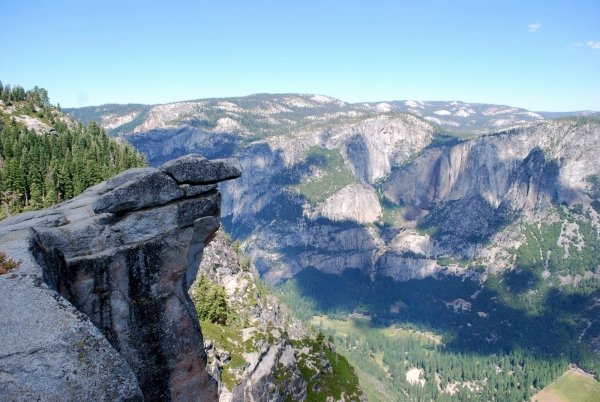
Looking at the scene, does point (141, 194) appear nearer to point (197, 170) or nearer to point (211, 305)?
point (197, 170)

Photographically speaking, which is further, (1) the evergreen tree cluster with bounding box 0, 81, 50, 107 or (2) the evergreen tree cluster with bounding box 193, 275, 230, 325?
(1) the evergreen tree cluster with bounding box 0, 81, 50, 107

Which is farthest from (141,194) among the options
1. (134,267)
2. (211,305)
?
(211,305)

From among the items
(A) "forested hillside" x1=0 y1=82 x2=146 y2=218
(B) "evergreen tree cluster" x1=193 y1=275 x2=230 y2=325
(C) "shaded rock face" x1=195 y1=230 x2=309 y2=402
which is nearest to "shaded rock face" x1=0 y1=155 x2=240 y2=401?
(C) "shaded rock face" x1=195 y1=230 x2=309 y2=402

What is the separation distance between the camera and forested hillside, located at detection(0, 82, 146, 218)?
98.2 meters

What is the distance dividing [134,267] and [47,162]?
10930cm

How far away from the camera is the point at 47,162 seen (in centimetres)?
11488

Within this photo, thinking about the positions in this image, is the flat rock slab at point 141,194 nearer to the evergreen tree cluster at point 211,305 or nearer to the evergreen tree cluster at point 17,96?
the evergreen tree cluster at point 211,305

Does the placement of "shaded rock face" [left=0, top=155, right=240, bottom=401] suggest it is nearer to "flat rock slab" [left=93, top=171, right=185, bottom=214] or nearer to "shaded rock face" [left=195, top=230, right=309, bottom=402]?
"flat rock slab" [left=93, top=171, right=185, bottom=214]

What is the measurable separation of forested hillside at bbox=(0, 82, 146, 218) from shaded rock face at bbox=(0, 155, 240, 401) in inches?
3177

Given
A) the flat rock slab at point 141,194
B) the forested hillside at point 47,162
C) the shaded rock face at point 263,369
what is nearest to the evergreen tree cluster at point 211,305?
the shaded rock face at point 263,369

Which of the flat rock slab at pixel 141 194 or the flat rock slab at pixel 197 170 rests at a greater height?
the flat rock slab at pixel 197 170

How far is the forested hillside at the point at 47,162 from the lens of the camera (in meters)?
98.2

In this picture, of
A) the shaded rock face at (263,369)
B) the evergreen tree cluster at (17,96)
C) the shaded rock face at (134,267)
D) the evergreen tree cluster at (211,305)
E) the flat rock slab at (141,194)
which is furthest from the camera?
the evergreen tree cluster at (17,96)

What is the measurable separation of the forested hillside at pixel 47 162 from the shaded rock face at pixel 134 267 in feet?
265
